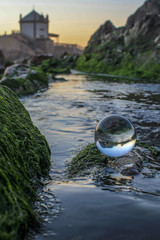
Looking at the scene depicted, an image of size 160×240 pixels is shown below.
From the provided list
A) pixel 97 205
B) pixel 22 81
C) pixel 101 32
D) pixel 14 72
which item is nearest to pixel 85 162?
pixel 97 205

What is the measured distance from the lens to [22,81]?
13.6 m

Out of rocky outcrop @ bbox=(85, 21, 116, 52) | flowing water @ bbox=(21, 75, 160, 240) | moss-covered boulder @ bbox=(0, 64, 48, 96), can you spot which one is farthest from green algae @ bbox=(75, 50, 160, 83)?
flowing water @ bbox=(21, 75, 160, 240)

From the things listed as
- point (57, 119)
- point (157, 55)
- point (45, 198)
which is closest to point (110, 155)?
point (45, 198)

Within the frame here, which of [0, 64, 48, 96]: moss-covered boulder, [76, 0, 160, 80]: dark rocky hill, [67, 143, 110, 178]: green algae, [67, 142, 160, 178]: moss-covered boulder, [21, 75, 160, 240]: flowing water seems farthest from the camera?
[76, 0, 160, 80]: dark rocky hill

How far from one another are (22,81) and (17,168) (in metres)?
11.3

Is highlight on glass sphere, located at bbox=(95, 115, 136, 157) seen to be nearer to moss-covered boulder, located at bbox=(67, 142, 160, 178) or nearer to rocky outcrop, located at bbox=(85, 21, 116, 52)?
moss-covered boulder, located at bbox=(67, 142, 160, 178)

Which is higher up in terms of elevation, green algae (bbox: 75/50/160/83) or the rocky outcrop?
the rocky outcrop

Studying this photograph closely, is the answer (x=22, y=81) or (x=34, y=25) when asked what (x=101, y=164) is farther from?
(x=34, y=25)

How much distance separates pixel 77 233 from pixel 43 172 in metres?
1.43

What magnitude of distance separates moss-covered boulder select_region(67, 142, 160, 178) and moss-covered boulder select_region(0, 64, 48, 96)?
348 inches

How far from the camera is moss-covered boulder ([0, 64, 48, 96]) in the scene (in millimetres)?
12688

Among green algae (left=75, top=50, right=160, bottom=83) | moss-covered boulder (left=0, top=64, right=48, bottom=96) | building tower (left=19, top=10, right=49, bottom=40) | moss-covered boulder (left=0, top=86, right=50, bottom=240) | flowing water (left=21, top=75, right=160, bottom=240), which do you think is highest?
building tower (left=19, top=10, right=49, bottom=40)

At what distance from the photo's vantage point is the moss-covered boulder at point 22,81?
Result: 12.7 metres

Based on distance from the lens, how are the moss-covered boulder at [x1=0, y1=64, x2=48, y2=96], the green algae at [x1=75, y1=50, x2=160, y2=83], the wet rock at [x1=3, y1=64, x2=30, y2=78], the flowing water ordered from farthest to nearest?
the green algae at [x1=75, y1=50, x2=160, y2=83] < the wet rock at [x1=3, y1=64, x2=30, y2=78] < the moss-covered boulder at [x1=0, y1=64, x2=48, y2=96] < the flowing water
